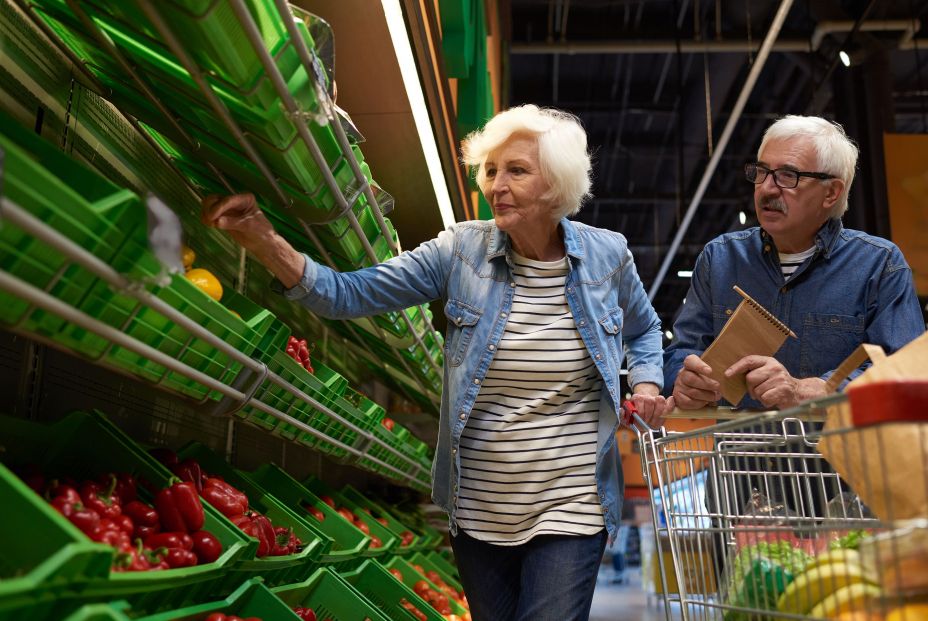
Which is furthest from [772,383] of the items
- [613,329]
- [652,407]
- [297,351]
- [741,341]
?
[297,351]

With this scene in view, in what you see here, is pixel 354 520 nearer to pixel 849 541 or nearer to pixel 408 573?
pixel 408 573

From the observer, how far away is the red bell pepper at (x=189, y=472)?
2510 millimetres

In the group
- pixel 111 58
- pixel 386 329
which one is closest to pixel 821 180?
pixel 386 329

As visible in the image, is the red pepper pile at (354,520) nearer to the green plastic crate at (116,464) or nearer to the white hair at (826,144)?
the green plastic crate at (116,464)

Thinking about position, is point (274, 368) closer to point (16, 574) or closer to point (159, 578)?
point (159, 578)

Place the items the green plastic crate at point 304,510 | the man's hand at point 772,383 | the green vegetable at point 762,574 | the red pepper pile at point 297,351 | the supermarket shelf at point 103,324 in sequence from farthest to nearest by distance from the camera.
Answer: the green plastic crate at point 304,510 < the red pepper pile at point 297,351 < the man's hand at point 772,383 < the green vegetable at point 762,574 < the supermarket shelf at point 103,324

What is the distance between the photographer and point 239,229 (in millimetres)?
1999

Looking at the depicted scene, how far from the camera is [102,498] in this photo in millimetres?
1959

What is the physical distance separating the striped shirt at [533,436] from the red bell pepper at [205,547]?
24.5 inches

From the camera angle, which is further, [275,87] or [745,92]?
[745,92]

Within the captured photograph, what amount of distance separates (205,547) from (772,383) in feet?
4.53

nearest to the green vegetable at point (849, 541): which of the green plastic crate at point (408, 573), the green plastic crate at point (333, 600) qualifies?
the green plastic crate at point (333, 600)

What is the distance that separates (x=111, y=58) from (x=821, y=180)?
201cm

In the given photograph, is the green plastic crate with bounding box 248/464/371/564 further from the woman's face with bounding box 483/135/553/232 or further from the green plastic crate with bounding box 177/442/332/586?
the woman's face with bounding box 483/135/553/232
